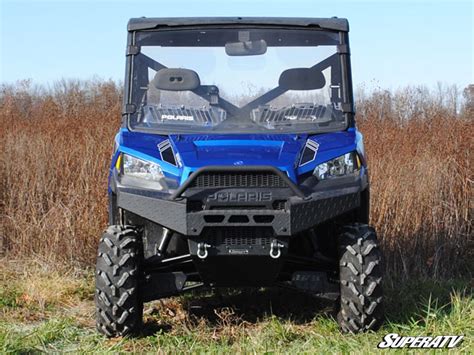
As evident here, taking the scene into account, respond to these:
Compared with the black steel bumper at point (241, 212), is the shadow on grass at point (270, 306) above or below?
below

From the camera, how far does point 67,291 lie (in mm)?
6289

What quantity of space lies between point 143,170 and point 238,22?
4.42 ft

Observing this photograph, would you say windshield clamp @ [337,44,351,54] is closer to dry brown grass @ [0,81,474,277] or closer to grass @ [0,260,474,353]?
grass @ [0,260,474,353]

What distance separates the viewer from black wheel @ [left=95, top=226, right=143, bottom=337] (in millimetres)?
4582

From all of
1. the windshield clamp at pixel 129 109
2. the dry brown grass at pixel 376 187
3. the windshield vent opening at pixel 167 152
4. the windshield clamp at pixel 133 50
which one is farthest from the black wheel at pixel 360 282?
the dry brown grass at pixel 376 187

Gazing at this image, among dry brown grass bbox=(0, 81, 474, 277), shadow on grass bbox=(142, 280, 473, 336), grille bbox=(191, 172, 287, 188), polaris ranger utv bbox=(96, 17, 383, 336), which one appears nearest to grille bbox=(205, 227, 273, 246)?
polaris ranger utv bbox=(96, 17, 383, 336)

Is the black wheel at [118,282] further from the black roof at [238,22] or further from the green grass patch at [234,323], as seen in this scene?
the black roof at [238,22]

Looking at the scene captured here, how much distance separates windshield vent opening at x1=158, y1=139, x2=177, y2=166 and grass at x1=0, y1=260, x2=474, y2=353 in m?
1.15

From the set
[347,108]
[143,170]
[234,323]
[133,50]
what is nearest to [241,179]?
[143,170]

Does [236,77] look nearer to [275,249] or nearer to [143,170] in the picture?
[143,170]

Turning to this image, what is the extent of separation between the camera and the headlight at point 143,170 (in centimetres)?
454

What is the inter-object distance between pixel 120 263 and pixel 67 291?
1912mm

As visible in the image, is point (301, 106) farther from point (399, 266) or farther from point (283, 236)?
point (399, 266)

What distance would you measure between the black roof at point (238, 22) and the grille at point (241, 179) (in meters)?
1.34
